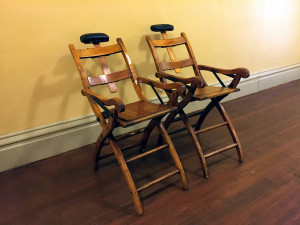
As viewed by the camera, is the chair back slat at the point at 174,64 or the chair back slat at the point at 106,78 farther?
the chair back slat at the point at 174,64

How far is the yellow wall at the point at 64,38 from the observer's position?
1859mm

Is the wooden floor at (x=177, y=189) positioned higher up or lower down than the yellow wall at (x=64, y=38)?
lower down

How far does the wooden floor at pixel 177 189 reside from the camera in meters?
1.29

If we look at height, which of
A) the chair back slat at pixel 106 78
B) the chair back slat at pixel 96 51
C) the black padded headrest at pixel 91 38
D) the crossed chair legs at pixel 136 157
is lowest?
the crossed chair legs at pixel 136 157

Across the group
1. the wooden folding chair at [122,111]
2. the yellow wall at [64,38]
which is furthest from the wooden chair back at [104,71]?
the yellow wall at [64,38]

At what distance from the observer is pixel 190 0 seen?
8.41 feet

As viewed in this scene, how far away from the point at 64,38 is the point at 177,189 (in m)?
1.55

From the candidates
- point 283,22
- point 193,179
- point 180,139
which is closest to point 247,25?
point 283,22

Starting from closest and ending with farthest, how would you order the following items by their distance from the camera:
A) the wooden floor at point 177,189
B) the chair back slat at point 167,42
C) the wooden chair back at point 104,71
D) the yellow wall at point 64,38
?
the wooden floor at point 177,189
the wooden chair back at point 104,71
the yellow wall at point 64,38
the chair back slat at point 167,42

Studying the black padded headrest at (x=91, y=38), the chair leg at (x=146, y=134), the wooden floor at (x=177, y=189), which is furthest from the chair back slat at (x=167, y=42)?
the wooden floor at (x=177, y=189)

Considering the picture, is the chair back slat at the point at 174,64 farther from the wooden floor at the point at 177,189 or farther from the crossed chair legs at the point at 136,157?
the wooden floor at the point at 177,189

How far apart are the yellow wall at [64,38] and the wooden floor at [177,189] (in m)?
0.48

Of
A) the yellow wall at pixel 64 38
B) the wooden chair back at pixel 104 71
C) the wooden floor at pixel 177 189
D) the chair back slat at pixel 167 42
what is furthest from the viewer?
the chair back slat at pixel 167 42

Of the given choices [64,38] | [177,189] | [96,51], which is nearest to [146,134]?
[177,189]
